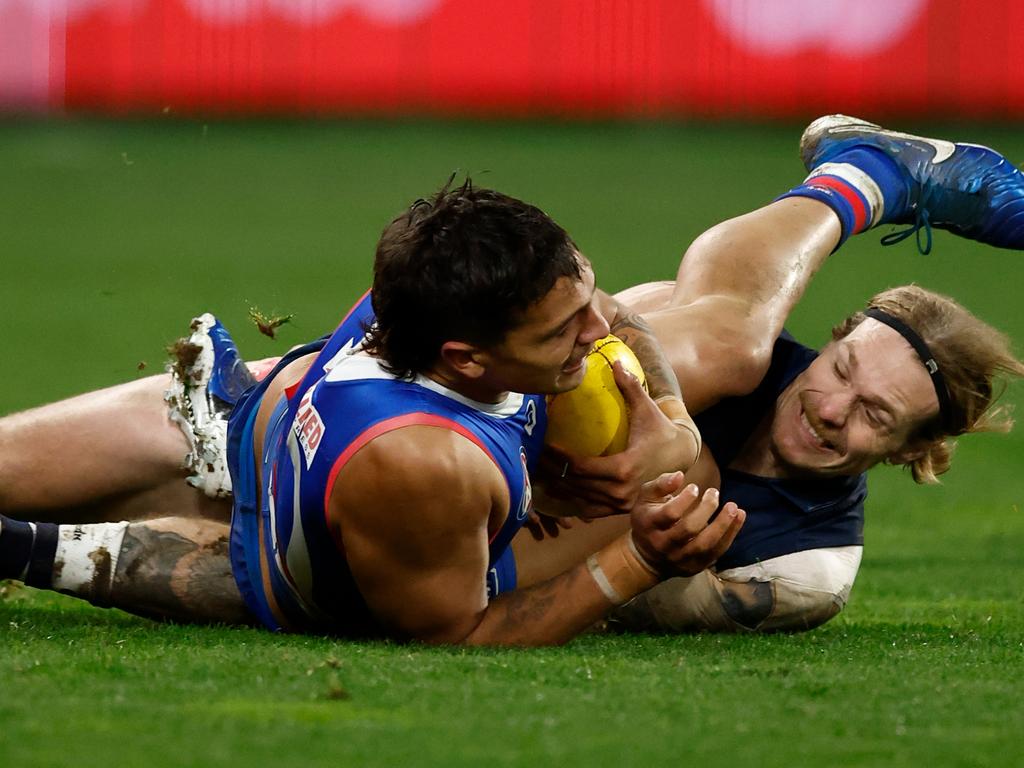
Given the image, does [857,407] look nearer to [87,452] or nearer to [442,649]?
[442,649]

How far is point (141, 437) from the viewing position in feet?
17.0

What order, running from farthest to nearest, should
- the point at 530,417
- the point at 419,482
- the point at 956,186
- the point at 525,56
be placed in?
the point at 525,56 → the point at 956,186 → the point at 530,417 → the point at 419,482

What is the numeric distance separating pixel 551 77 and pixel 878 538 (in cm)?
1257

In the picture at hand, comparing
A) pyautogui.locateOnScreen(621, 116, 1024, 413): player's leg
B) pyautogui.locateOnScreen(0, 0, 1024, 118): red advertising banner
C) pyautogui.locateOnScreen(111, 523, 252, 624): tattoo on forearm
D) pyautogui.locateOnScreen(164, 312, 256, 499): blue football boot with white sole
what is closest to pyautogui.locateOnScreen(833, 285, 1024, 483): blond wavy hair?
pyautogui.locateOnScreen(621, 116, 1024, 413): player's leg

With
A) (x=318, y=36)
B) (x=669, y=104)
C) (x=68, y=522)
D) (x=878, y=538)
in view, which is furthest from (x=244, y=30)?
(x=68, y=522)

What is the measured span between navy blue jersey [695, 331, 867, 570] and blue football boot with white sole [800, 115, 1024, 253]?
1.11 metres

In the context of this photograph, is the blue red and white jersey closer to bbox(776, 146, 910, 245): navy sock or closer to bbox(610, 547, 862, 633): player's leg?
bbox(610, 547, 862, 633): player's leg

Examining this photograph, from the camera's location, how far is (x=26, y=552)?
469 centimetres

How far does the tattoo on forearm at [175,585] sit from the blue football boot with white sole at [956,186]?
291 centimetres

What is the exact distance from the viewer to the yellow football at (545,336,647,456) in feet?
14.9

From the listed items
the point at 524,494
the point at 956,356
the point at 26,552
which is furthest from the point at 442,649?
the point at 956,356

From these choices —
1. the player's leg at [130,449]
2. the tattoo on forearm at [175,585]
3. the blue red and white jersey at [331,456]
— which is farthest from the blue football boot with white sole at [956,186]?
the tattoo on forearm at [175,585]

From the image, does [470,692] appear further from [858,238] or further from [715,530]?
[858,238]

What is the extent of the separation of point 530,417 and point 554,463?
8.9 inches
